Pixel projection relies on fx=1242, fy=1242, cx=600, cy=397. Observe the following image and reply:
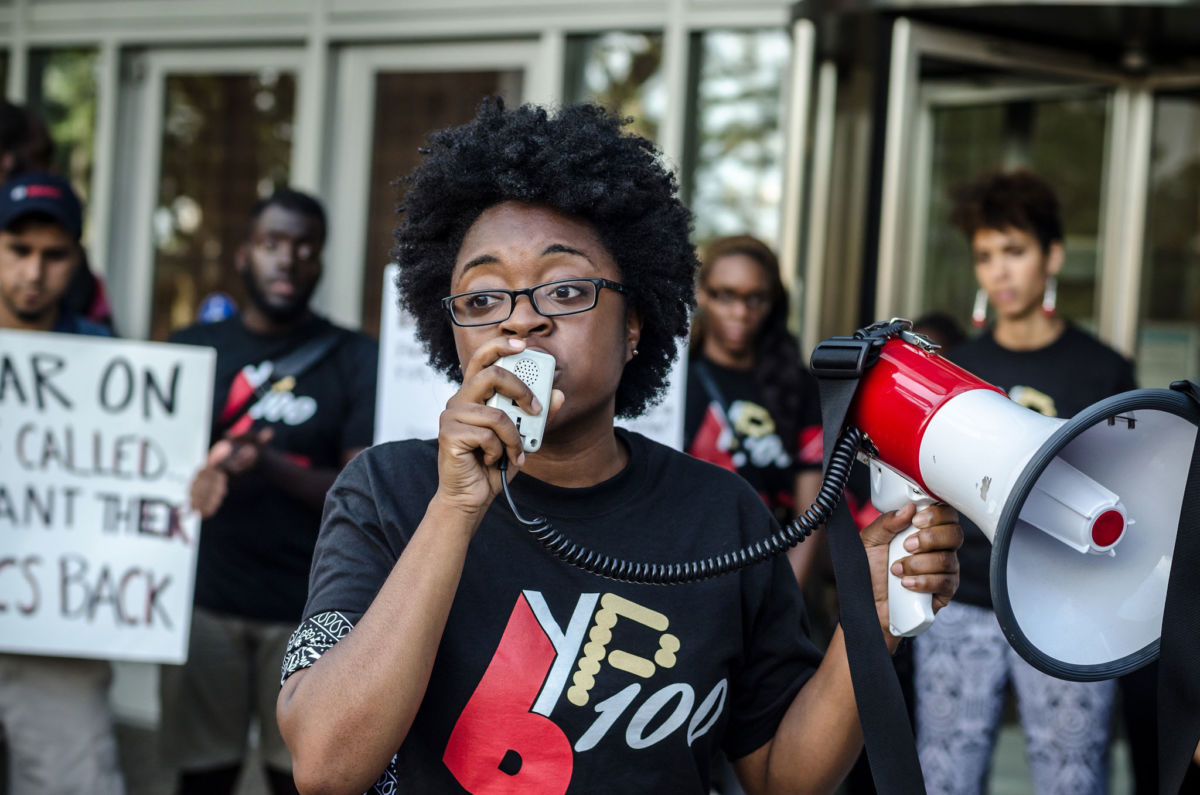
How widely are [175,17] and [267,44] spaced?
0.51 meters

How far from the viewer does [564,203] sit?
182 cm

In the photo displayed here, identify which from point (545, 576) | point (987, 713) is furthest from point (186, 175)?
point (545, 576)

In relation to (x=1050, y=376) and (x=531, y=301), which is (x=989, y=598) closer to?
(x=1050, y=376)

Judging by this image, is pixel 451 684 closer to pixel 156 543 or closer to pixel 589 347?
pixel 589 347

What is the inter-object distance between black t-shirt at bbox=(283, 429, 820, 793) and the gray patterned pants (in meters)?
A: 2.07

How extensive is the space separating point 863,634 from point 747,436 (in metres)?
2.39

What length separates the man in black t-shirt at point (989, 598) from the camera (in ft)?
11.7

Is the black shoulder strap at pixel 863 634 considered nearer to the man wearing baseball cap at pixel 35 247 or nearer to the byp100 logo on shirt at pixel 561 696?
the byp100 logo on shirt at pixel 561 696

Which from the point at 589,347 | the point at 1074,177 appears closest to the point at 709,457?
the point at 589,347

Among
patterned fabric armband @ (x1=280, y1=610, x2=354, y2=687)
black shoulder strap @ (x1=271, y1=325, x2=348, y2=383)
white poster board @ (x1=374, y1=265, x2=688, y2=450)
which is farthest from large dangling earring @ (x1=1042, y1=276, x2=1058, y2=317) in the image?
patterned fabric armband @ (x1=280, y1=610, x2=354, y2=687)

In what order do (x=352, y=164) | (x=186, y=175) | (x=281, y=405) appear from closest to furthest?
1. (x=281, y=405)
2. (x=352, y=164)
3. (x=186, y=175)

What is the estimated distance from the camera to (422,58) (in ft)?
20.0

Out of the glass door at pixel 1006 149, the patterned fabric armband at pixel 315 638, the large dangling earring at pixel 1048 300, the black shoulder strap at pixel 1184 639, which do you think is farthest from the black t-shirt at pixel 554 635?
the glass door at pixel 1006 149

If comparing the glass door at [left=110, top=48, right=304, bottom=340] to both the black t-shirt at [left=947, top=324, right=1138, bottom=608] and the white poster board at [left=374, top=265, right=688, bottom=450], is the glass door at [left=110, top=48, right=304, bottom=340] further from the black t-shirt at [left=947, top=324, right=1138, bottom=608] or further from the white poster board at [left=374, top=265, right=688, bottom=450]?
the black t-shirt at [left=947, top=324, right=1138, bottom=608]
